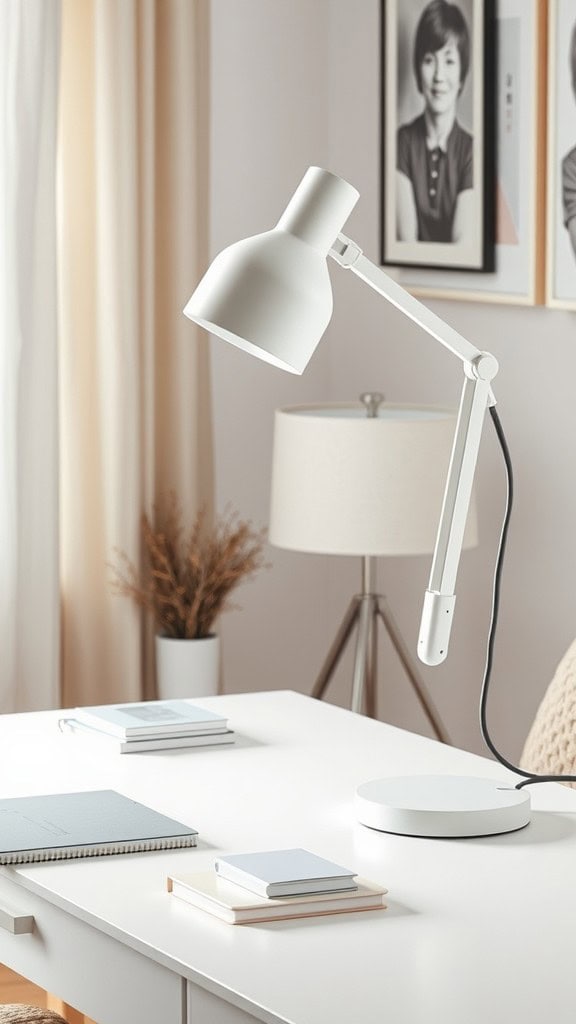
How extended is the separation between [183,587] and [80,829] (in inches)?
73.6

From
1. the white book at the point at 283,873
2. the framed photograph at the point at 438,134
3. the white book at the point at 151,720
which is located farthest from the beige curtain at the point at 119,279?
the white book at the point at 283,873

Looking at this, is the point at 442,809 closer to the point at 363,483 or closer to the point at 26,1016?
the point at 26,1016

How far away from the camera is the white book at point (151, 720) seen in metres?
2.22

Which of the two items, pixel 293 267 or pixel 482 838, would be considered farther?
pixel 482 838

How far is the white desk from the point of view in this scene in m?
1.37

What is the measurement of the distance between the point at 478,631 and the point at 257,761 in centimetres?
164

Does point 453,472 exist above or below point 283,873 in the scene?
above

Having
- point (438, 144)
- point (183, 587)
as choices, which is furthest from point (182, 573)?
point (438, 144)

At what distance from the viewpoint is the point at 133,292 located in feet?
12.0

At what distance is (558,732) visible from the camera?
89.4 inches

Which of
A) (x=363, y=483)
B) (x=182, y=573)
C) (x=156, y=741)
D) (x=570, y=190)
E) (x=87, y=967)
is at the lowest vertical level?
(x=87, y=967)

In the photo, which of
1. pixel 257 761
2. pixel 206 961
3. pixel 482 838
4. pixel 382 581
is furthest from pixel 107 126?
pixel 206 961

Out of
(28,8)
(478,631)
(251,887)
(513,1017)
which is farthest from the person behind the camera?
(478,631)

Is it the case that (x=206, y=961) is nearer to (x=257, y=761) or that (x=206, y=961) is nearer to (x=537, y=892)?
(x=537, y=892)
